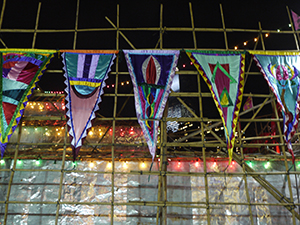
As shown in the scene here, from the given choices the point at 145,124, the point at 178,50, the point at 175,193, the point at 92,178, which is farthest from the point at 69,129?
the point at 175,193

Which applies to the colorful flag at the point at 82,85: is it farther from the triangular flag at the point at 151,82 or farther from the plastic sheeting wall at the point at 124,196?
the plastic sheeting wall at the point at 124,196

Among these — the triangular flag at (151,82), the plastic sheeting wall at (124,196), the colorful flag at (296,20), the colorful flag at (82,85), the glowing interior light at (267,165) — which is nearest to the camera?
the colorful flag at (82,85)

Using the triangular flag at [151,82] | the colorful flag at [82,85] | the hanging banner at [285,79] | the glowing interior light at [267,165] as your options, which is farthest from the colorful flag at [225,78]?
the glowing interior light at [267,165]

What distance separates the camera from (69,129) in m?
6.02

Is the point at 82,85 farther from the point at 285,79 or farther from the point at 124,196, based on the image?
the point at 285,79

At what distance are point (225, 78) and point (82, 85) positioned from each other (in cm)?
335

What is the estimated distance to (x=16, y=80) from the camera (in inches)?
251

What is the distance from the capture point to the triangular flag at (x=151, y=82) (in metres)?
6.14

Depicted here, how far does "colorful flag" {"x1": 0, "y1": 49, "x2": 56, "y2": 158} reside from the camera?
609cm

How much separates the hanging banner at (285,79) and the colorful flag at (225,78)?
57 centimetres

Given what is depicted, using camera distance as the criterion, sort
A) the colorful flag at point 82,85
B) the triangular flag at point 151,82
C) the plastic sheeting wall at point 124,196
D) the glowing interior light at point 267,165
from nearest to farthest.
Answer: the colorful flag at point 82,85
the triangular flag at point 151,82
the plastic sheeting wall at point 124,196
the glowing interior light at point 267,165

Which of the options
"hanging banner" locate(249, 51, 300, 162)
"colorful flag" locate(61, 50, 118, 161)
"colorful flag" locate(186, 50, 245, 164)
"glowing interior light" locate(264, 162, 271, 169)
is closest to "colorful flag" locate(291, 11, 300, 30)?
"hanging banner" locate(249, 51, 300, 162)

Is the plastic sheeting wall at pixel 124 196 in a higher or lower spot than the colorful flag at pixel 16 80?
lower

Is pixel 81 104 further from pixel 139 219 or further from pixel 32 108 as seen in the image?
pixel 32 108
